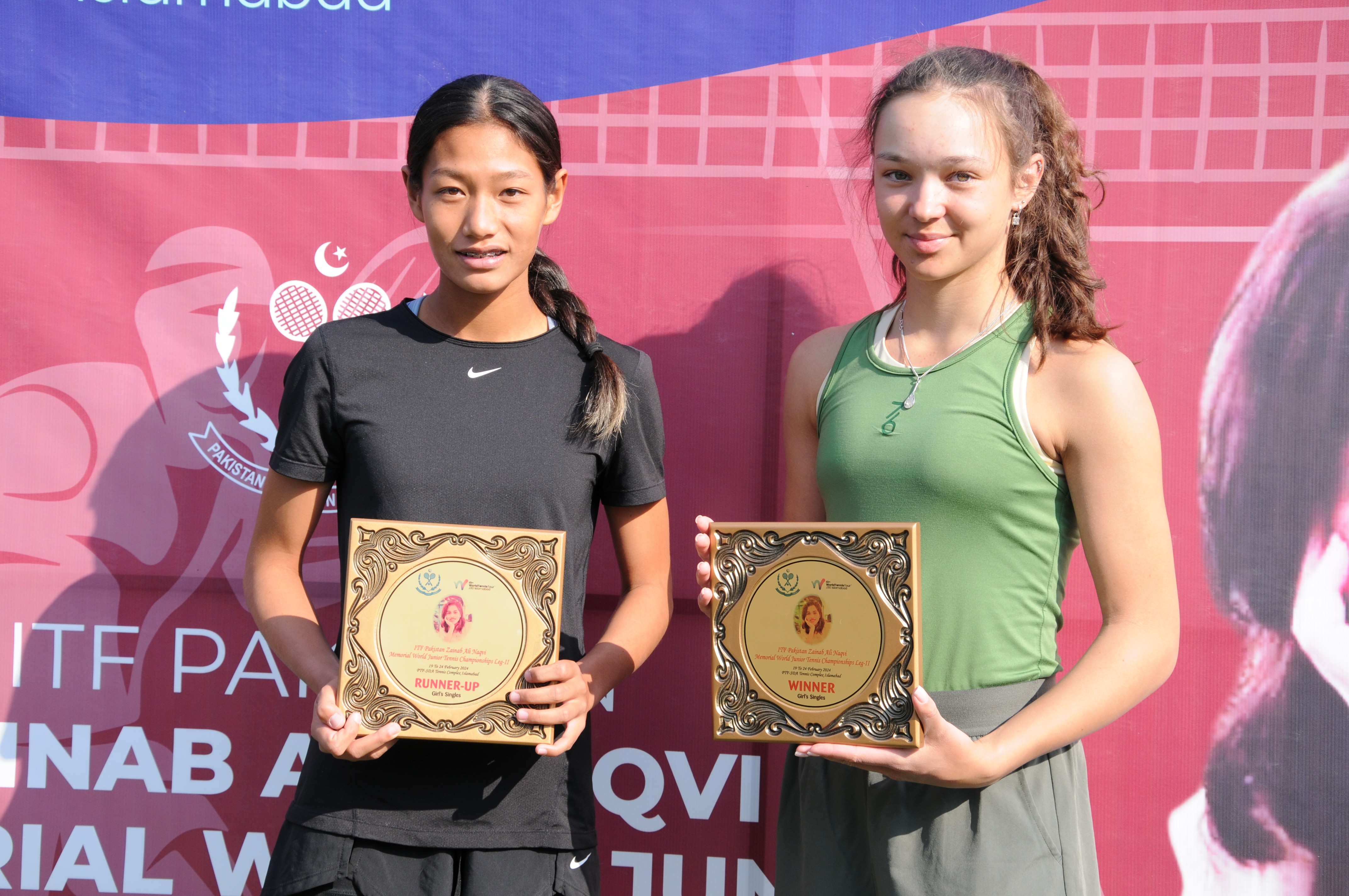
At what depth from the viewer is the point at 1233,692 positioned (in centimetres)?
227

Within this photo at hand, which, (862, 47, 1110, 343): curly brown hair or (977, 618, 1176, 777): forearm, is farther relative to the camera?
(862, 47, 1110, 343): curly brown hair

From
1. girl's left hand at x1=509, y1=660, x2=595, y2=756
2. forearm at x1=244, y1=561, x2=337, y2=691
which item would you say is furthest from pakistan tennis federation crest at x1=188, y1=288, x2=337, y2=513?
girl's left hand at x1=509, y1=660, x2=595, y2=756

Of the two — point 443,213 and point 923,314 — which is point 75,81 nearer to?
point 443,213

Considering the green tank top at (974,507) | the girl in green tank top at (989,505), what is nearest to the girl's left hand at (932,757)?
the girl in green tank top at (989,505)

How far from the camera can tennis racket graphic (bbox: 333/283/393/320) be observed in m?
2.46

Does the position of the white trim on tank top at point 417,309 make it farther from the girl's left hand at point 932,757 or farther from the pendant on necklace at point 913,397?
the girl's left hand at point 932,757

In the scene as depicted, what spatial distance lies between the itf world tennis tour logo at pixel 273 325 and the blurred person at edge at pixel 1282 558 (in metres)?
2.00

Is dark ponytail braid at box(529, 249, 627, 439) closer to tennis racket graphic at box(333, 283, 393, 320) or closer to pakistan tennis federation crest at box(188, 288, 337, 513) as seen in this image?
tennis racket graphic at box(333, 283, 393, 320)

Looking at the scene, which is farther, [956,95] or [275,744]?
[275,744]

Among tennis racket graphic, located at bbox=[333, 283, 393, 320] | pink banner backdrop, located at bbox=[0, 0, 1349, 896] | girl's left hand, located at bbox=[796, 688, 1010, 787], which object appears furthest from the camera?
tennis racket graphic, located at bbox=[333, 283, 393, 320]

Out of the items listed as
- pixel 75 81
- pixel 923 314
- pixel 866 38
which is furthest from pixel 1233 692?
pixel 75 81

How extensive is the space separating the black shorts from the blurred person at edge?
1547 mm

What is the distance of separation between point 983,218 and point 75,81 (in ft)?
7.23

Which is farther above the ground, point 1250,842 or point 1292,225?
point 1292,225
